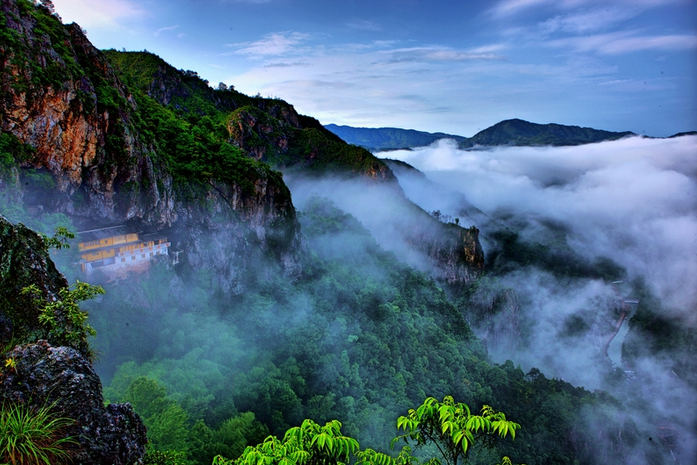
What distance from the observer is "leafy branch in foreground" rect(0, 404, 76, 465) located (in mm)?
5707

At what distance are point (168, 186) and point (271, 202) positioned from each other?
16.8 meters

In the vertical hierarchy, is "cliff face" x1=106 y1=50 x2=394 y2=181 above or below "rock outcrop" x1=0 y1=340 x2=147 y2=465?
above

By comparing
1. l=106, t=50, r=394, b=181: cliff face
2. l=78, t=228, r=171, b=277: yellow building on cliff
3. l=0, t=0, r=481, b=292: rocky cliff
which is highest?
l=106, t=50, r=394, b=181: cliff face

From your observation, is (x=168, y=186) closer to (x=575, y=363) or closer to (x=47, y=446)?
(x=47, y=446)

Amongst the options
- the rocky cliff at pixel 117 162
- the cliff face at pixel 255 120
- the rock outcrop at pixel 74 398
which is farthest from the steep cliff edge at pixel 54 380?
the cliff face at pixel 255 120

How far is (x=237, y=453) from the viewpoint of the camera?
2088 centimetres

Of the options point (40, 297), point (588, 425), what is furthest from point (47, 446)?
point (588, 425)

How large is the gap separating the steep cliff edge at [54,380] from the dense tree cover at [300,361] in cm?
976

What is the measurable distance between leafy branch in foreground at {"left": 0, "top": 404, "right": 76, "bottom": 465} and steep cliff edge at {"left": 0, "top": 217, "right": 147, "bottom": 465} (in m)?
0.16

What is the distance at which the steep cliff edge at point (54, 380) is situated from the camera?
7121 mm

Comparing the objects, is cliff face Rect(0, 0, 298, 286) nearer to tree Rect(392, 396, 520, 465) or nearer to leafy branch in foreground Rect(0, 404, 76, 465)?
leafy branch in foreground Rect(0, 404, 76, 465)

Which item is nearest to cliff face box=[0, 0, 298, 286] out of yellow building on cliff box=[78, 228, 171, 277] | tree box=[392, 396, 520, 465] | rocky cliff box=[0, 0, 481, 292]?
rocky cliff box=[0, 0, 481, 292]

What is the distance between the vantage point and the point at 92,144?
28047mm

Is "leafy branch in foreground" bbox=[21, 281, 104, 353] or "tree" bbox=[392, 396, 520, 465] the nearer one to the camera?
"tree" bbox=[392, 396, 520, 465]
